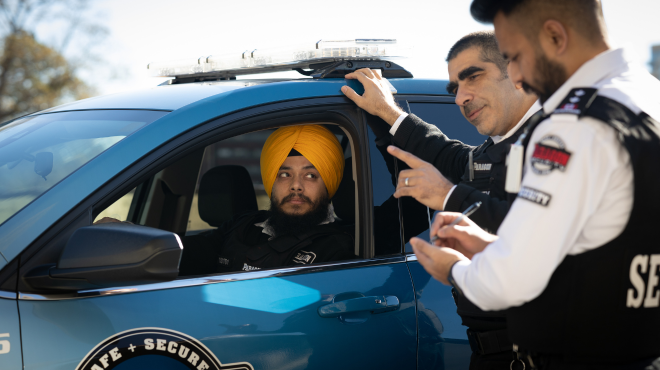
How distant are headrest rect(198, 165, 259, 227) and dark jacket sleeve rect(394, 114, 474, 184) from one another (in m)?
1.14

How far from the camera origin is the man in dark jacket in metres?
1.85

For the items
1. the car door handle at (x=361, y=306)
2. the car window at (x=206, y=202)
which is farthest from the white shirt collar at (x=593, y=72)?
the car window at (x=206, y=202)

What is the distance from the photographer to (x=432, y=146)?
2.21m

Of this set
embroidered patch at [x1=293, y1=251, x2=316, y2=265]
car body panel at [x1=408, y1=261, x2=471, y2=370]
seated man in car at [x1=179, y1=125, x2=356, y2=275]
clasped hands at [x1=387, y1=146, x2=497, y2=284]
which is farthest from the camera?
seated man in car at [x1=179, y1=125, x2=356, y2=275]

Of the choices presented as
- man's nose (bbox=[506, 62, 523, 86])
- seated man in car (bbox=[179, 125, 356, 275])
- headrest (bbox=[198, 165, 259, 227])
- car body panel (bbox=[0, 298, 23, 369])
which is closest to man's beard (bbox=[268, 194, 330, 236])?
seated man in car (bbox=[179, 125, 356, 275])

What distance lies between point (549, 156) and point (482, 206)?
25.1 inches

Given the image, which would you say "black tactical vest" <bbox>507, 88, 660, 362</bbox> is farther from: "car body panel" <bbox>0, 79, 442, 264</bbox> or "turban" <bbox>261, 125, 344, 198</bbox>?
"turban" <bbox>261, 125, 344, 198</bbox>

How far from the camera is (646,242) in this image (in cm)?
118

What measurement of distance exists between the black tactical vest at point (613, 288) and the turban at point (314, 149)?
1.45 metres

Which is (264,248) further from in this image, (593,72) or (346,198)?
(593,72)

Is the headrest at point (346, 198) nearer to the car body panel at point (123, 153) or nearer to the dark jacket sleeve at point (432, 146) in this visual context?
the dark jacket sleeve at point (432, 146)

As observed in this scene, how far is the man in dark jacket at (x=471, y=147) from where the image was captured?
185cm

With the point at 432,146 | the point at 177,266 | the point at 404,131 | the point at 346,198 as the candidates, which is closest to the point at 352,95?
the point at 404,131

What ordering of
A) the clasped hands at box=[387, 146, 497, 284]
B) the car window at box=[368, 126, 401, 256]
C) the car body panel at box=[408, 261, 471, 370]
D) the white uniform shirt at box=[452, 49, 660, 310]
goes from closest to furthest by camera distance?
1. the white uniform shirt at box=[452, 49, 660, 310]
2. the clasped hands at box=[387, 146, 497, 284]
3. the car body panel at box=[408, 261, 471, 370]
4. the car window at box=[368, 126, 401, 256]
